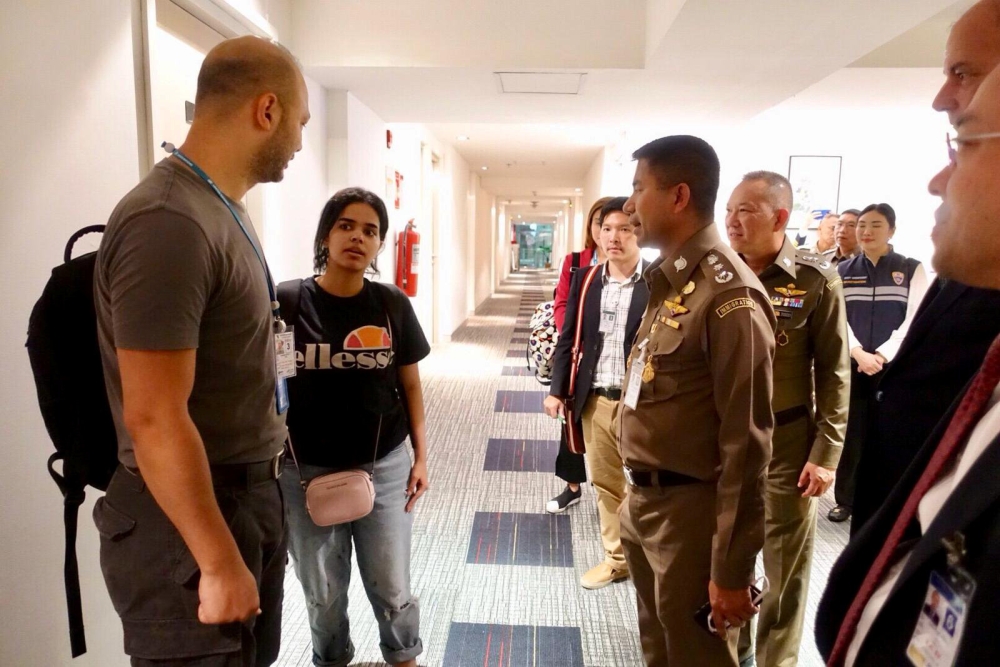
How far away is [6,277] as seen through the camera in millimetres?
1351

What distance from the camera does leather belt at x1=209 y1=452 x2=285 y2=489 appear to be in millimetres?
1028

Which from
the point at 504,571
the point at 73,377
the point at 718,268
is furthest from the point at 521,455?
the point at 73,377

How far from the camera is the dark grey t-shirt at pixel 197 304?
0.85 meters

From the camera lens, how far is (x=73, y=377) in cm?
101

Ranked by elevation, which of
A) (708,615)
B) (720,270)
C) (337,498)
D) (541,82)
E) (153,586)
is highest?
(541,82)

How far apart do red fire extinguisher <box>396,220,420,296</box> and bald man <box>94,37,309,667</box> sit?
4156 millimetres

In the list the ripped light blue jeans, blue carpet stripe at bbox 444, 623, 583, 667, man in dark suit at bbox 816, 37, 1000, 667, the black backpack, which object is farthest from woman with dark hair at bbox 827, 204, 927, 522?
the black backpack

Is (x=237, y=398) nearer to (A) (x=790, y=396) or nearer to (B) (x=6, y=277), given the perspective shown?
(B) (x=6, y=277)

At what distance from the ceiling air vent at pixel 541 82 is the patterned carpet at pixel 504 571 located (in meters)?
2.46

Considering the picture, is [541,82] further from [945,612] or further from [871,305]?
[945,612]

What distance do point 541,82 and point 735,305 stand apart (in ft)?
9.21

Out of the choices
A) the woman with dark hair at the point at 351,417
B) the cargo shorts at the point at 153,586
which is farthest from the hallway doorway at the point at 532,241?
the cargo shorts at the point at 153,586

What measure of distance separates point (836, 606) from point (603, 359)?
5.44 ft

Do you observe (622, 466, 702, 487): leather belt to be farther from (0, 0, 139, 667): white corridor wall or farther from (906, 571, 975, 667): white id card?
(0, 0, 139, 667): white corridor wall
